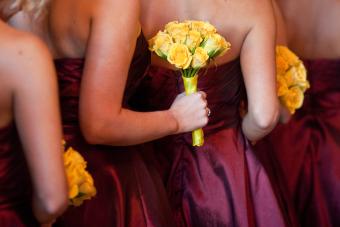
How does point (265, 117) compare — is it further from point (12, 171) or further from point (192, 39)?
point (12, 171)

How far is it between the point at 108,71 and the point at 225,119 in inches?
16.3

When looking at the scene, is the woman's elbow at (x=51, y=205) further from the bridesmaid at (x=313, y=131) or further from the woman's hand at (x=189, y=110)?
the bridesmaid at (x=313, y=131)

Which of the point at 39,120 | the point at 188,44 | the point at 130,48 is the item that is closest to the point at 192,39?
the point at 188,44

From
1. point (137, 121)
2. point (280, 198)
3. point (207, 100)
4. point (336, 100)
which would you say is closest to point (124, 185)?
point (137, 121)

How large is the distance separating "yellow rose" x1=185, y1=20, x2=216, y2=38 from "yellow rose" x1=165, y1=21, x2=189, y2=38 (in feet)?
0.04

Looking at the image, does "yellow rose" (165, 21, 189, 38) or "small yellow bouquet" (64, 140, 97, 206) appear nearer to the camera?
"small yellow bouquet" (64, 140, 97, 206)

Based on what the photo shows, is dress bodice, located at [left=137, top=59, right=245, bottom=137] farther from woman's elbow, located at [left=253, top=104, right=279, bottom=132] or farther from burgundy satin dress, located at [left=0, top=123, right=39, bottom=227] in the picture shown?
burgundy satin dress, located at [left=0, top=123, right=39, bottom=227]

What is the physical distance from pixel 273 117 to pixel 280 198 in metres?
0.26

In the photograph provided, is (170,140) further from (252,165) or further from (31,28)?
(31,28)

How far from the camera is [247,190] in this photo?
1.27 meters

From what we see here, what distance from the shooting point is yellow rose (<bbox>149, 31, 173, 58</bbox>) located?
1.04m

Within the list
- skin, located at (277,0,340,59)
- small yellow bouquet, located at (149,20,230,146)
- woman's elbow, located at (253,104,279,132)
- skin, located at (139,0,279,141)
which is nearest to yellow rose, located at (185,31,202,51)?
small yellow bouquet, located at (149,20,230,146)

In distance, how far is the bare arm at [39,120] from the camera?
2.66 ft

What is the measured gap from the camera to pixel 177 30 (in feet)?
3.44
